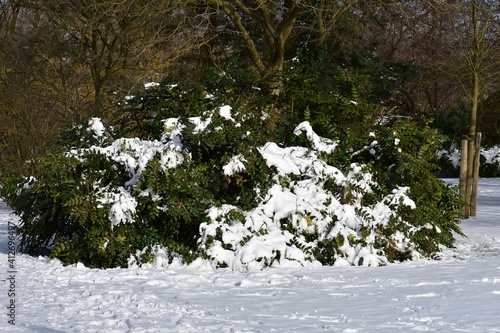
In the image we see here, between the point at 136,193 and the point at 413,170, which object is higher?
the point at 413,170

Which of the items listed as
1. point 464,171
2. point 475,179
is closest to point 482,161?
point 475,179

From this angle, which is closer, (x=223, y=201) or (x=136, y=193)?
(x=136, y=193)

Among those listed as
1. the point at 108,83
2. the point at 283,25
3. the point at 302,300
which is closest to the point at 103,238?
the point at 302,300

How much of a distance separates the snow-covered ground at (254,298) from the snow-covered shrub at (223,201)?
37 cm

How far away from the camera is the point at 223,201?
824cm

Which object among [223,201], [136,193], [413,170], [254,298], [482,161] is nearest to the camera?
[254,298]

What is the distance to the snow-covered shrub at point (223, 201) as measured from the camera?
309 inches

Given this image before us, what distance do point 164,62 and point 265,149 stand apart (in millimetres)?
10900

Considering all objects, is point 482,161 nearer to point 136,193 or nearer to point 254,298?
point 136,193

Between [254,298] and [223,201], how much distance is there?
2475 mm

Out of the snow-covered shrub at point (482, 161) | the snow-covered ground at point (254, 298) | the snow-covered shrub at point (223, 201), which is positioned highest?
the snow-covered shrub at point (482, 161)

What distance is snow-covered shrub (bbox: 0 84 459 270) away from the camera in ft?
25.7

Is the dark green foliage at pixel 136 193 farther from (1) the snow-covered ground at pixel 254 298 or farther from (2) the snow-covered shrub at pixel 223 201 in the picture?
(1) the snow-covered ground at pixel 254 298

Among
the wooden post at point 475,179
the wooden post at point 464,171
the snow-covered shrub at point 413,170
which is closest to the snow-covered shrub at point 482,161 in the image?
the wooden post at point 475,179
